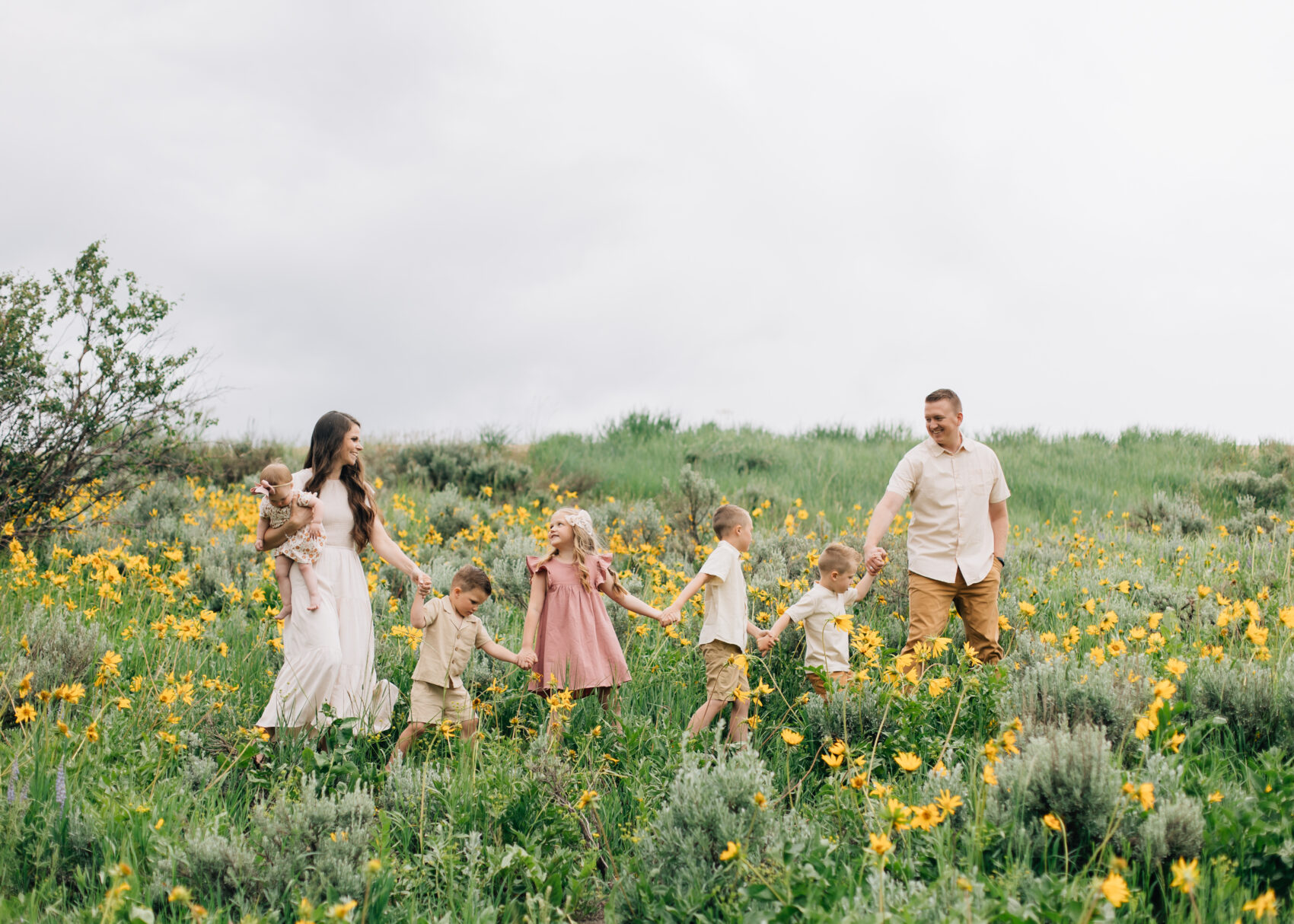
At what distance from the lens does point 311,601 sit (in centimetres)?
435

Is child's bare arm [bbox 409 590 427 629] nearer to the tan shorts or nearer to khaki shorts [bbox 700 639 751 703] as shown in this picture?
khaki shorts [bbox 700 639 751 703]

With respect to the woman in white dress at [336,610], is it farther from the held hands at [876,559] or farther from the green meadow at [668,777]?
the held hands at [876,559]

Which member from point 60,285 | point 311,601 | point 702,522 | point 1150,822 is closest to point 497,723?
point 311,601

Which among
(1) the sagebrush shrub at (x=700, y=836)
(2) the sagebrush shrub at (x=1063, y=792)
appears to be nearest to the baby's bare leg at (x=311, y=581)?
(1) the sagebrush shrub at (x=700, y=836)

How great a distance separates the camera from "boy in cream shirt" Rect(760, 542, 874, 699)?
4.91 m

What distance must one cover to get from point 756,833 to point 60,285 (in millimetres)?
8720

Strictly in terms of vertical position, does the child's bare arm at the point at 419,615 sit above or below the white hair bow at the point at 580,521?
below

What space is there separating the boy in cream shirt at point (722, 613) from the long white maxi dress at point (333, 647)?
1.64m

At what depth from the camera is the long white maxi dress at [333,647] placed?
4281 mm

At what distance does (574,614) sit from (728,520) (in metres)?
1.04

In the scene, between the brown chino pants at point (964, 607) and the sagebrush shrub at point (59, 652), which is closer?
the sagebrush shrub at point (59, 652)

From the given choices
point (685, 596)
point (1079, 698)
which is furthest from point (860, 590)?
point (1079, 698)

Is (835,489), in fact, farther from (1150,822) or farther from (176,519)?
(1150,822)

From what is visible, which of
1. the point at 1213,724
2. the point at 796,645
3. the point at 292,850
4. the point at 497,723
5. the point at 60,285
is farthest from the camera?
the point at 60,285
